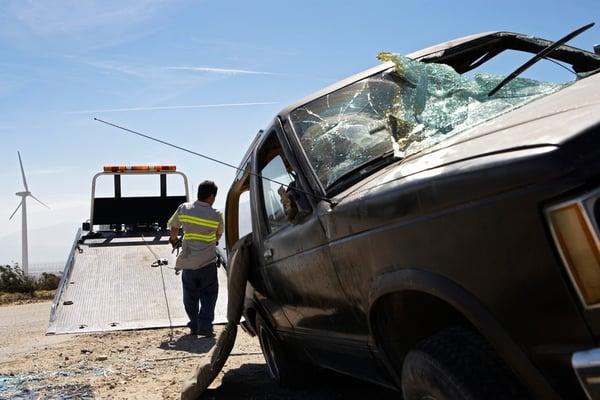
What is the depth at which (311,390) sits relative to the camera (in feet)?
15.8

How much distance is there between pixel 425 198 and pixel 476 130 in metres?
0.69

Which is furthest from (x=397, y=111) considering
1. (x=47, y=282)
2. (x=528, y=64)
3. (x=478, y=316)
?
(x=47, y=282)

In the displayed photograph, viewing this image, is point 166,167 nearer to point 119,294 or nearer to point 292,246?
point 119,294

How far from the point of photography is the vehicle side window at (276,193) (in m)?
3.56

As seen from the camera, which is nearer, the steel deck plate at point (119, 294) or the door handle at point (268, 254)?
the door handle at point (268, 254)

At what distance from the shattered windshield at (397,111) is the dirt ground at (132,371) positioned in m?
1.96

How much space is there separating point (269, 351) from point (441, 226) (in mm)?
3169

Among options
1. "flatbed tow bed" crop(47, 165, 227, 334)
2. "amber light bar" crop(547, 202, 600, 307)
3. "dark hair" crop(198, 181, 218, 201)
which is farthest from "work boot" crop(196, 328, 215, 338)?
"amber light bar" crop(547, 202, 600, 307)

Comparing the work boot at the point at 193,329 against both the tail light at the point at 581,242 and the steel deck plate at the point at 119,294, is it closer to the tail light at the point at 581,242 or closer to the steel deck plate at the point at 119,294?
the steel deck plate at the point at 119,294

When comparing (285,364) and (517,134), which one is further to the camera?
(285,364)

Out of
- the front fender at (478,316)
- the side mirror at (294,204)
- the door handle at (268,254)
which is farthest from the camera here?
the door handle at (268,254)

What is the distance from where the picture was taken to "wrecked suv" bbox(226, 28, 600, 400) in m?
1.73

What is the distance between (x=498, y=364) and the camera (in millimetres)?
2012

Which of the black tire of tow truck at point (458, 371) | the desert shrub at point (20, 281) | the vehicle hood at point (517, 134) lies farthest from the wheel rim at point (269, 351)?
the desert shrub at point (20, 281)
